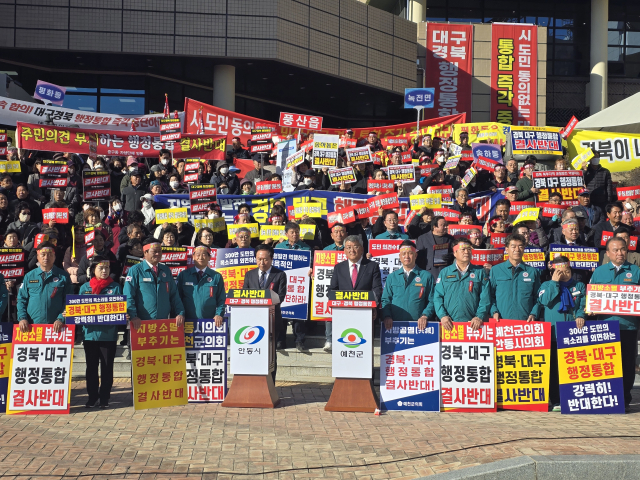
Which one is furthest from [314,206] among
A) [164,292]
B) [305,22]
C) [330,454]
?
[305,22]

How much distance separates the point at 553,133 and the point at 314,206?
775 cm

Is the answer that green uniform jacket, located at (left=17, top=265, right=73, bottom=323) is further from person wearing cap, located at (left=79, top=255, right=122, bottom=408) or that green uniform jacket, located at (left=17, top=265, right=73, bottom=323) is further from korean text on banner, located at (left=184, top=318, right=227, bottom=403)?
korean text on banner, located at (left=184, top=318, right=227, bottom=403)

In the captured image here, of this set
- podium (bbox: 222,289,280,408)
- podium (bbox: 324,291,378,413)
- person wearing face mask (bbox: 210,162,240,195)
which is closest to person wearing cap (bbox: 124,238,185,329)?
podium (bbox: 222,289,280,408)

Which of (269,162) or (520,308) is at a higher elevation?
(269,162)

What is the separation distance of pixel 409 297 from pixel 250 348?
213cm

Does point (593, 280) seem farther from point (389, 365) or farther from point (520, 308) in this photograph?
point (389, 365)

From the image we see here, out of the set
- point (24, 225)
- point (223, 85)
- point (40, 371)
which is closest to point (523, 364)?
point (40, 371)

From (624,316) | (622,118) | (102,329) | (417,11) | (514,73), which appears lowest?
(102,329)

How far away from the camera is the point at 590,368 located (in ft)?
30.4

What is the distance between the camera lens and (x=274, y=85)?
33.5 m

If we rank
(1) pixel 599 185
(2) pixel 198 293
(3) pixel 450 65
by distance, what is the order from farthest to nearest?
(3) pixel 450 65
(1) pixel 599 185
(2) pixel 198 293

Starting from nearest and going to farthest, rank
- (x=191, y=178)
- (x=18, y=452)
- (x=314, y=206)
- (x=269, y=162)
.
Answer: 1. (x=18, y=452)
2. (x=314, y=206)
3. (x=191, y=178)
4. (x=269, y=162)

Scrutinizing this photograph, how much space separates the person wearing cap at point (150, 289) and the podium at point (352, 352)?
2.06 m

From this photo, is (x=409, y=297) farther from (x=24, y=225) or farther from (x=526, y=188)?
(x=24, y=225)
